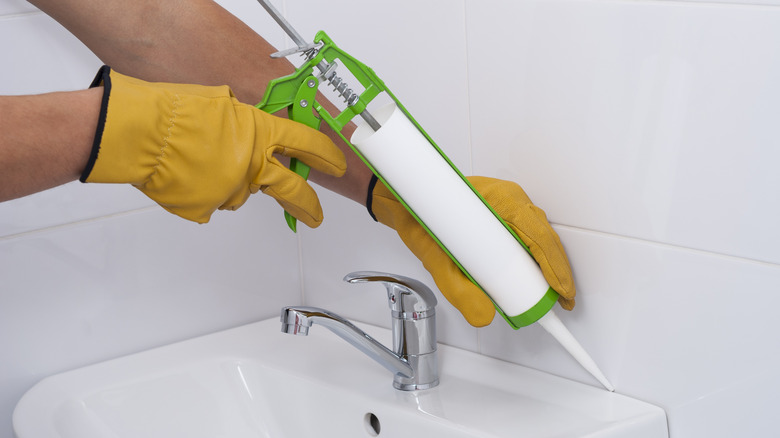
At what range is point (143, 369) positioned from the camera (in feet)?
3.58

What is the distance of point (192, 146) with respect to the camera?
0.71 metres

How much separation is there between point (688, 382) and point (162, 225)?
725 mm

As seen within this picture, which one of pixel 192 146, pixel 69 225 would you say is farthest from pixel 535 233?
pixel 69 225

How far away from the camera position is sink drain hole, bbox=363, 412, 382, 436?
0.94m

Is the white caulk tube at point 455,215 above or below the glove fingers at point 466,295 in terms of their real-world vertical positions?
above

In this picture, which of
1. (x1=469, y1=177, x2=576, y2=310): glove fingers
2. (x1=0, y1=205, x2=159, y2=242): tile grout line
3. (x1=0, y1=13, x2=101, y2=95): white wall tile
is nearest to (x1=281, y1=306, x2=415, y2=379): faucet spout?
(x1=469, y1=177, x2=576, y2=310): glove fingers

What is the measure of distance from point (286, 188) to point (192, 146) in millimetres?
98

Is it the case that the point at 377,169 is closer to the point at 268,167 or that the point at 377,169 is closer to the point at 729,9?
the point at 268,167

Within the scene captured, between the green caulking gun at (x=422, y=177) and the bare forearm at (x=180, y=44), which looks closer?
the green caulking gun at (x=422, y=177)

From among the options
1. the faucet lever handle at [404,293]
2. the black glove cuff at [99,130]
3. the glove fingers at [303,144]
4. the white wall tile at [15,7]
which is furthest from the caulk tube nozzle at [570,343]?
the white wall tile at [15,7]

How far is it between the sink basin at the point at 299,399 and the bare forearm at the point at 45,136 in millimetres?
379

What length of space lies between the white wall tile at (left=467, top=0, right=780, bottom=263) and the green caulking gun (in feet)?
0.38

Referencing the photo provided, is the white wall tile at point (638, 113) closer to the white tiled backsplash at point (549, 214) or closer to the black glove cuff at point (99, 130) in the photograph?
the white tiled backsplash at point (549, 214)

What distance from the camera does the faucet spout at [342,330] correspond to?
0.90 meters
